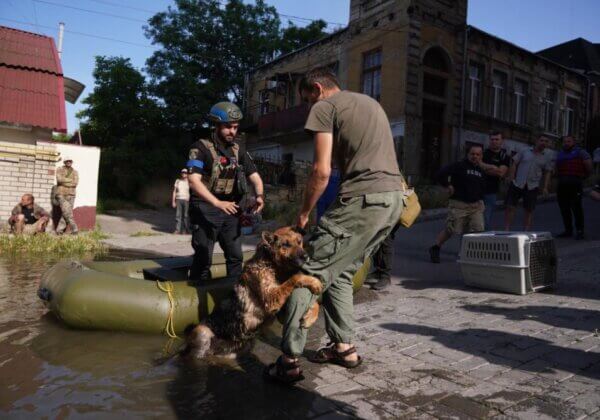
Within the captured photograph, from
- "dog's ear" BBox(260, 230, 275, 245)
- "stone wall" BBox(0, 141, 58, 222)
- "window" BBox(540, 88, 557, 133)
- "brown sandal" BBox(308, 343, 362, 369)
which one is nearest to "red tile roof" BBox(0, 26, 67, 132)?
"stone wall" BBox(0, 141, 58, 222)

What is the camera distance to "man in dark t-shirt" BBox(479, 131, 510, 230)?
7.14m

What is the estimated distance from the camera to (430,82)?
20406 mm

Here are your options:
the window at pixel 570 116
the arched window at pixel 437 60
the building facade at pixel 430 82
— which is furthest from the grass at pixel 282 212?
the window at pixel 570 116

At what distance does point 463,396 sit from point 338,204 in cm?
143

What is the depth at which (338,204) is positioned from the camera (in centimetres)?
314

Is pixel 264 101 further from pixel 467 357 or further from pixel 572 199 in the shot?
pixel 467 357

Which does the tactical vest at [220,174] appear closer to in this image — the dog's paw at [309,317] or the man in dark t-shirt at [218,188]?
the man in dark t-shirt at [218,188]

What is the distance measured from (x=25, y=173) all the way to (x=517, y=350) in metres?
12.7

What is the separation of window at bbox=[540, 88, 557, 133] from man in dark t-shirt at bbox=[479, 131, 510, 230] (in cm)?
2163

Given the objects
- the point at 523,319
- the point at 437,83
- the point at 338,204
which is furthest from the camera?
the point at 437,83

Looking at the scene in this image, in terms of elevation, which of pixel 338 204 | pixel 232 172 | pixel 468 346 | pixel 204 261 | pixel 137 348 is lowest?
pixel 137 348

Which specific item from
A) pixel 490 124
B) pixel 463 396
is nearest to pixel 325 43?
pixel 490 124

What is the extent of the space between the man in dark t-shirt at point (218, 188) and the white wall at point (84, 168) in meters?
10.4

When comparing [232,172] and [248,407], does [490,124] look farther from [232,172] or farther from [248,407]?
[248,407]
